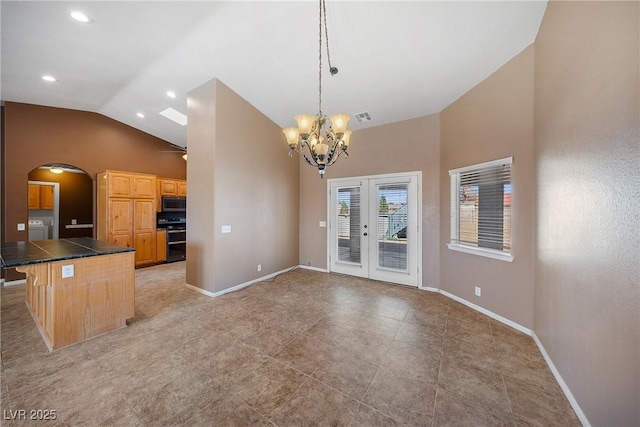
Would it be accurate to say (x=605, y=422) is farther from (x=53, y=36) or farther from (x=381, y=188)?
(x=53, y=36)

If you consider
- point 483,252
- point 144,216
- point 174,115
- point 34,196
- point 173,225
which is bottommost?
point 483,252

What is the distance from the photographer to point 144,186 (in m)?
5.70

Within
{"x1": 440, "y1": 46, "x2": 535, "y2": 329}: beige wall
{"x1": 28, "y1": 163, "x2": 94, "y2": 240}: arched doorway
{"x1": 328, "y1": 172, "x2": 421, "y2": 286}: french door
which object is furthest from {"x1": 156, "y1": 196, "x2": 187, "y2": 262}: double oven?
{"x1": 440, "y1": 46, "x2": 535, "y2": 329}: beige wall

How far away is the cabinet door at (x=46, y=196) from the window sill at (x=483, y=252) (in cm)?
991

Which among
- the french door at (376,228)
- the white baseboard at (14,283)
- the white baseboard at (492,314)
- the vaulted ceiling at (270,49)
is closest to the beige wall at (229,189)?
the vaulted ceiling at (270,49)

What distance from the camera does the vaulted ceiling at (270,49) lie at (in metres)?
2.48

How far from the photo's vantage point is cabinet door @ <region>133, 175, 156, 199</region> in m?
5.55

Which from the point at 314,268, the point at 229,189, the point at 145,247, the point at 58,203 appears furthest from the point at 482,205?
the point at 58,203

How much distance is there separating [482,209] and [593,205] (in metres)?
1.76

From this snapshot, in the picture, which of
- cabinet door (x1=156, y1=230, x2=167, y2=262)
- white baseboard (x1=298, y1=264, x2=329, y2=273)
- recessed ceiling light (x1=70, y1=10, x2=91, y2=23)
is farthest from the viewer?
cabinet door (x1=156, y1=230, x2=167, y2=262)

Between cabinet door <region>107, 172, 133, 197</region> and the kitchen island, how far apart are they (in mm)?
2692

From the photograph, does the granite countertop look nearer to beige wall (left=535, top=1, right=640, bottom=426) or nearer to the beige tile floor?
the beige tile floor

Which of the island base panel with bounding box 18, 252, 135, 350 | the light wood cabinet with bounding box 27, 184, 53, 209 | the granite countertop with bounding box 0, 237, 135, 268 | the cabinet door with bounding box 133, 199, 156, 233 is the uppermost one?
the light wood cabinet with bounding box 27, 184, 53, 209

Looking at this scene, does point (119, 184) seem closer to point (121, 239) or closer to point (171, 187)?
point (171, 187)
